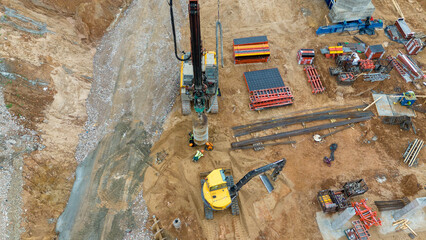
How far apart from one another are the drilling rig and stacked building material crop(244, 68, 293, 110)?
3.23 m

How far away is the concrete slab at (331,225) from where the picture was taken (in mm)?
14000

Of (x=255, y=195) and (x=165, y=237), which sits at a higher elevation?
(x=255, y=195)

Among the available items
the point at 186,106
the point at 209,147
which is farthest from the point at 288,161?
the point at 186,106

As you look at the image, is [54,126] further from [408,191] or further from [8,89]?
[408,191]

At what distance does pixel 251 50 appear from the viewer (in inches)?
842

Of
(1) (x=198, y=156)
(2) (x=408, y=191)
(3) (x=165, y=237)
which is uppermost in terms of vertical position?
(1) (x=198, y=156)

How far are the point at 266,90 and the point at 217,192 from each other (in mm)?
9403

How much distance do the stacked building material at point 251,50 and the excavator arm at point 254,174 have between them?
1038 centimetres

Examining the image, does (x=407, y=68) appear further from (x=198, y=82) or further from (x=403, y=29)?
(x=198, y=82)

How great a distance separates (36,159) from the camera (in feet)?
50.1

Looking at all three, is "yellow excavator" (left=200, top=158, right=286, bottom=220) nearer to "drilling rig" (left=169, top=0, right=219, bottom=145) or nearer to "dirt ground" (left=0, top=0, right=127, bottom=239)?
"drilling rig" (left=169, top=0, right=219, bottom=145)

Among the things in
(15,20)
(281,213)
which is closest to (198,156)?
(281,213)

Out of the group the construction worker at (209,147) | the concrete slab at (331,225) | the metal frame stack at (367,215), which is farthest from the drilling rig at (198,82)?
the metal frame stack at (367,215)

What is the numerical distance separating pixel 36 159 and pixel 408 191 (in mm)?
22854
